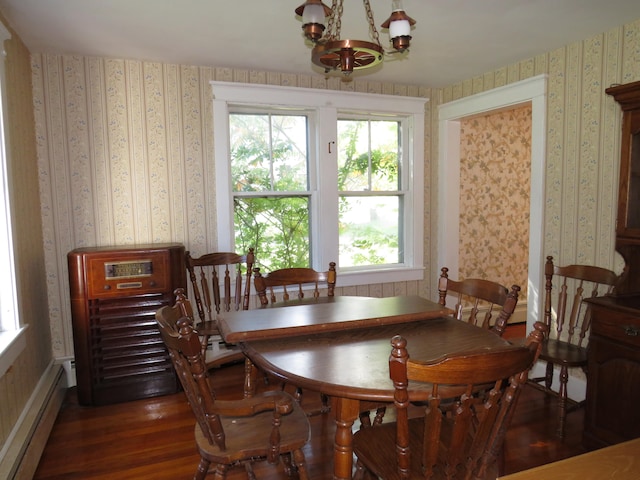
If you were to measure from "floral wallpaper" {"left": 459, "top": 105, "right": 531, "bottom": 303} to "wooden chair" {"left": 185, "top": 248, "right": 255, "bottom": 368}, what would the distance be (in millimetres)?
2275

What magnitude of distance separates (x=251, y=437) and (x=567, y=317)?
241cm

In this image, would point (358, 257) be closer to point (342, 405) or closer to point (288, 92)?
point (288, 92)

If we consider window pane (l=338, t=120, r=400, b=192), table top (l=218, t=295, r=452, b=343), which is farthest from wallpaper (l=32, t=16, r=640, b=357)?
table top (l=218, t=295, r=452, b=343)

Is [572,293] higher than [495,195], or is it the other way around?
[495,195]

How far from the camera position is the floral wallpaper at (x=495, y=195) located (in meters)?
4.46

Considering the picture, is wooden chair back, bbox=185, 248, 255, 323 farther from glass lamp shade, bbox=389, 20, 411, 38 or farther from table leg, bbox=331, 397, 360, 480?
glass lamp shade, bbox=389, 20, 411, 38

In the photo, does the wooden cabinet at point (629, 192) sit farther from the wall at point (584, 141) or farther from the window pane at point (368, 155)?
the window pane at point (368, 155)

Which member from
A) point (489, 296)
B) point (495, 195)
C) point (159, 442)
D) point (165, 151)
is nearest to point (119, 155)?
point (165, 151)

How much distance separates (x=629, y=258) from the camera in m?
2.51

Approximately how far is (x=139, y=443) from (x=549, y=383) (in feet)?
8.01

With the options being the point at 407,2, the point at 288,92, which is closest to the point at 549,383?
the point at 407,2

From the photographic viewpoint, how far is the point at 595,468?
3.50 feet

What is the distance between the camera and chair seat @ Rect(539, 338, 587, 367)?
8.21ft

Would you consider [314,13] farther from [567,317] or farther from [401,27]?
[567,317]
